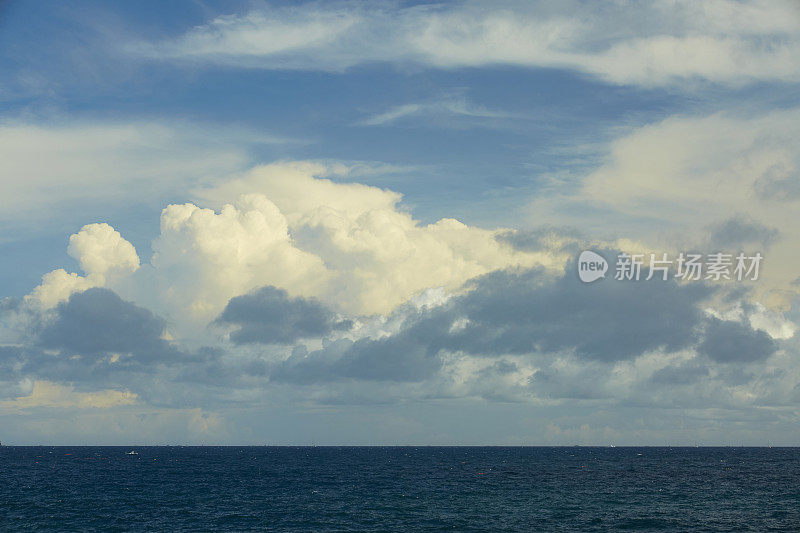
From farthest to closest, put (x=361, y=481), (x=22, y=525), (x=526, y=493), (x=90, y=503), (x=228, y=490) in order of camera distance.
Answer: (x=361, y=481) → (x=228, y=490) → (x=526, y=493) → (x=90, y=503) → (x=22, y=525)

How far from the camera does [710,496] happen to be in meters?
151

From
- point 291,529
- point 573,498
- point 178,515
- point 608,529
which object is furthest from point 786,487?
point 178,515

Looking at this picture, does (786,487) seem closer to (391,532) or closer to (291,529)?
(391,532)

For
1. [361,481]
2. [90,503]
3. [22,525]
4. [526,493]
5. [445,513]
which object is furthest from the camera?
[361,481]

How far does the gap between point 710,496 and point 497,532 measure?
242ft

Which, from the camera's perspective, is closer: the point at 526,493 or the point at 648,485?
the point at 526,493

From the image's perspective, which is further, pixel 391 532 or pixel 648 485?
pixel 648 485

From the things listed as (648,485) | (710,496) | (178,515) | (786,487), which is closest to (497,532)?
(178,515)

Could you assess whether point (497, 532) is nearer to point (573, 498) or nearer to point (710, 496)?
point (573, 498)

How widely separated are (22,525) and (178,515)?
84.3 ft

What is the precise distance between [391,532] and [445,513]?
21846mm

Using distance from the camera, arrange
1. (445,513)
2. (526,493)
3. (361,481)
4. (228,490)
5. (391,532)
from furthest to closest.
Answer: (361,481) < (228,490) < (526,493) < (445,513) < (391,532)

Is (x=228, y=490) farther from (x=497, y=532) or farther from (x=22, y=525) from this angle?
(x=497, y=532)

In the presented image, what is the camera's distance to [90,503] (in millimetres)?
143125
